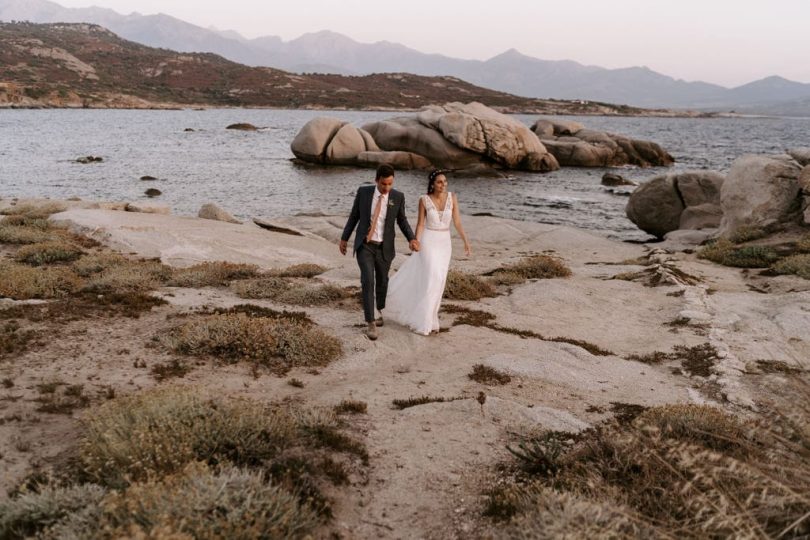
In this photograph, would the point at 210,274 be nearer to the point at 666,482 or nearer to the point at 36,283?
the point at 36,283

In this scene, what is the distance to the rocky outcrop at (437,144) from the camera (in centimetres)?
4859

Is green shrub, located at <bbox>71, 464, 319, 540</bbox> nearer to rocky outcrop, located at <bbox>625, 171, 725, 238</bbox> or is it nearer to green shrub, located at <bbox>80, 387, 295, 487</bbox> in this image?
green shrub, located at <bbox>80, 387, 295, 487</bbox>

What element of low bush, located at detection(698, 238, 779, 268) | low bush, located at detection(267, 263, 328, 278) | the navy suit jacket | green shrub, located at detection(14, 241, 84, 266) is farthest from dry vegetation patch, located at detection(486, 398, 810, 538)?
green shrub, located at detection(14, 241, 84, 266)

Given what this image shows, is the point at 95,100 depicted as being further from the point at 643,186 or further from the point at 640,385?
the point at 640,385

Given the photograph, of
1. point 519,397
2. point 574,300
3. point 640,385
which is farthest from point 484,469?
point 574,300

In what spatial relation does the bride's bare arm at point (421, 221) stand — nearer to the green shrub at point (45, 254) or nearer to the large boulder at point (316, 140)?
the green shrub at point (45, 254)

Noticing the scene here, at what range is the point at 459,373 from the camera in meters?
8.52

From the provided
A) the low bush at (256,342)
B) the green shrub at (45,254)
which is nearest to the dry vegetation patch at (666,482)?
the low bush at (256,342)

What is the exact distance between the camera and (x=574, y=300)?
13250 millimetres

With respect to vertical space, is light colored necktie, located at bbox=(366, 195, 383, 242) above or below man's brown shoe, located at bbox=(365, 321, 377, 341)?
above

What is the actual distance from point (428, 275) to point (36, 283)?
787 centimetres

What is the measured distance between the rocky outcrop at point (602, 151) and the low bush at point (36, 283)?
163ft

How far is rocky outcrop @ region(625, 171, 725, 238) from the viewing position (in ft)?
85.1

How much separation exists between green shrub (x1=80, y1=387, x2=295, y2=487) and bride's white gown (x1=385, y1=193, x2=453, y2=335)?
4.54 meters
